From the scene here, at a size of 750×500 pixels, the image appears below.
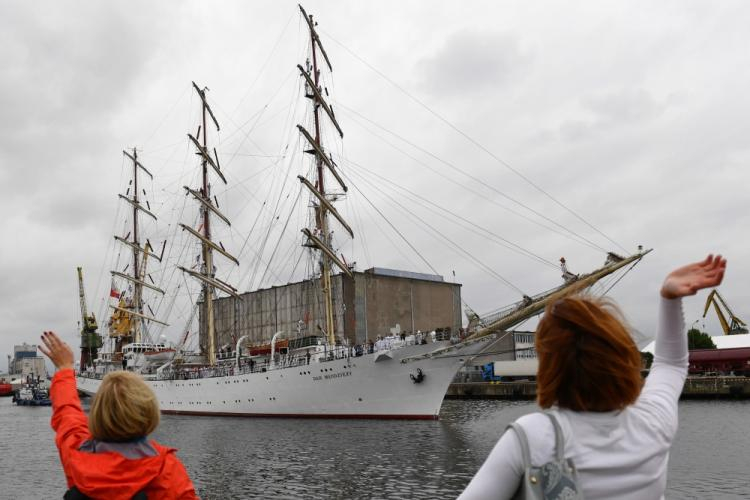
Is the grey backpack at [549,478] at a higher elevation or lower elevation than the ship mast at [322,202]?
lower

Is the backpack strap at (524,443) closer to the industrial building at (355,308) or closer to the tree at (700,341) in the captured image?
the industrial building at (355,308)

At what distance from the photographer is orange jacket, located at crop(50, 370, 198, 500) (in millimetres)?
2840

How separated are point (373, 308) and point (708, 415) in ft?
117

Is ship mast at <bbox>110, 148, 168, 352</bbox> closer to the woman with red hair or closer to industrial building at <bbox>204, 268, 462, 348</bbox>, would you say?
industrial building at <bbox>204, 268, 462, 348</bbox>

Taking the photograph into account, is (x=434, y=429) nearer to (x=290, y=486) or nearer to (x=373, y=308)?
(x=290, y=486)

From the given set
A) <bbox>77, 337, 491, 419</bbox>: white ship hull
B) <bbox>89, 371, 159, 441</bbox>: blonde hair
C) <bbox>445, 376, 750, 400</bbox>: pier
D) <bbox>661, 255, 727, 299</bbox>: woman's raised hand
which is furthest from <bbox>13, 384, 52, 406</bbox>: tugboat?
<bbox>661, 255, 727, 299</bbox>: woman's raised hand

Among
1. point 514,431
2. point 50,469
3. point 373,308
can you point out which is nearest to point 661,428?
point 514,431

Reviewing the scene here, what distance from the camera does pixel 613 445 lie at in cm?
191

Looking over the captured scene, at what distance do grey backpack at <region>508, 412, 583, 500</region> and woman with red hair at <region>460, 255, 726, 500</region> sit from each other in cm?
1

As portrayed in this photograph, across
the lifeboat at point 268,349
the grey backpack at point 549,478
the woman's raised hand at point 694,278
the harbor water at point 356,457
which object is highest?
the woman's raised hand at point 694,278

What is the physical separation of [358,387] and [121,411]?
1392 inches

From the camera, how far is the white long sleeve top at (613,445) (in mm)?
1776

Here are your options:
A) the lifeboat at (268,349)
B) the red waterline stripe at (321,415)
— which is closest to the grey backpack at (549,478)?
the red waterline stripe at (321,415)

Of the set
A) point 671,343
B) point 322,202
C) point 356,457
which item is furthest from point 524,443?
point 322,202
